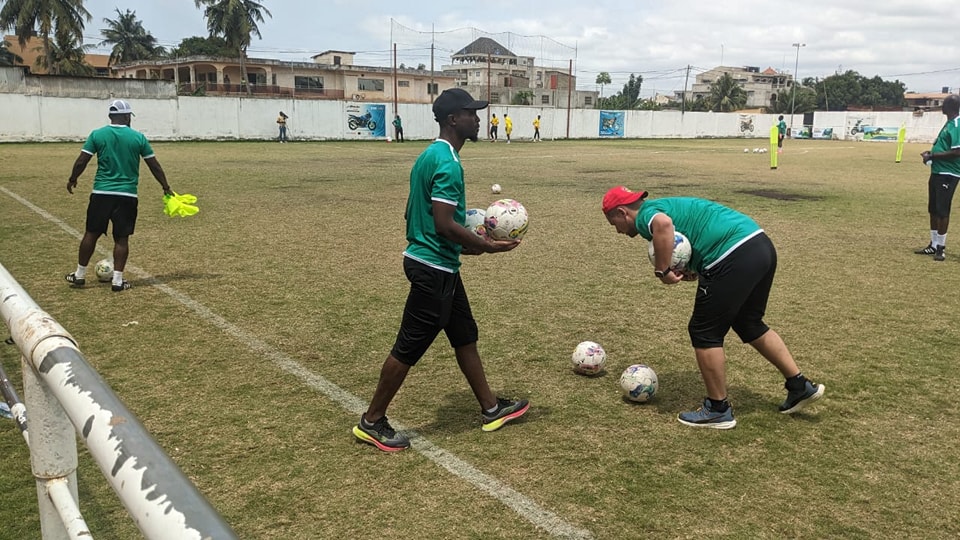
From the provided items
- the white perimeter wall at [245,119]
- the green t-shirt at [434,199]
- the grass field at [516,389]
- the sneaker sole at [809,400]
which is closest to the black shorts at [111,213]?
the grass field at [516,389]

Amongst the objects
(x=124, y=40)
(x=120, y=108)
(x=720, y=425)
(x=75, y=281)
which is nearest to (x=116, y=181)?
(x=120, y=108)

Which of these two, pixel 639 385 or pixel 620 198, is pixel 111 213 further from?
pixel 639 385

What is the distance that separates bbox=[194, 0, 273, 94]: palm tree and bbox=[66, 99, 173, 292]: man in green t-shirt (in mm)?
61018

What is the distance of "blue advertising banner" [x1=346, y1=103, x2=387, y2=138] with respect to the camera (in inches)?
1842

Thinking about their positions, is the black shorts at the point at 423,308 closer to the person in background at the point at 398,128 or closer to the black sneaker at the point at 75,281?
the black sneaker at the point at 75,281

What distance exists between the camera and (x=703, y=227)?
15.6ft

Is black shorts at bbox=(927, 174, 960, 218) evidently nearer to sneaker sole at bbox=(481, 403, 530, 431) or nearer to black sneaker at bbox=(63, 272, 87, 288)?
sneaker sole at bbox=(481, 403, 530, 431)

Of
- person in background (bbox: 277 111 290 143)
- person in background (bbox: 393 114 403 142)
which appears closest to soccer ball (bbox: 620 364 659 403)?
person in background (bbox: 277 111 290 143)

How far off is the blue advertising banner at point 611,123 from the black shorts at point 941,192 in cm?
5250

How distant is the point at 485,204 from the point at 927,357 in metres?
11.2

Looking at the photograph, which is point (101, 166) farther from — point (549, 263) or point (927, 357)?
point (927, 357)

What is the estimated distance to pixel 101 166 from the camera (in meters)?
8.12

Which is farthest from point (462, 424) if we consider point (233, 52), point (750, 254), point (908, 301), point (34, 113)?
point (233, 52)

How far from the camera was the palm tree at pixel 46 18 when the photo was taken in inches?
2179
